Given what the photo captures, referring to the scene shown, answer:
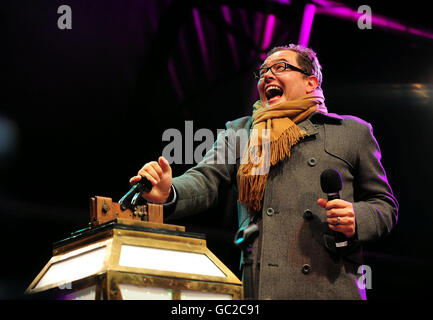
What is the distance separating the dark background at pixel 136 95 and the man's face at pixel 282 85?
2.27 m

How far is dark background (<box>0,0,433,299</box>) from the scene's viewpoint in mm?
4727

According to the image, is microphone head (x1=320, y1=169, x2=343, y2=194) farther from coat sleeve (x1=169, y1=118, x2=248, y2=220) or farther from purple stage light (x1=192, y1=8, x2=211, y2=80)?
purple stage light (x1=192, y1=8, x2=211, y2=80)

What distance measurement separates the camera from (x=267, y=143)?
2.42 m

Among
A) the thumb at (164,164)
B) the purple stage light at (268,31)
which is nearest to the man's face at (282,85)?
the thumb at (164,164)

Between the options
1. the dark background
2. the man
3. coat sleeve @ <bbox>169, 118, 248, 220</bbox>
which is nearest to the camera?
the man

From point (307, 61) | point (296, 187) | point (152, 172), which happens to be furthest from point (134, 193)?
point (307, 61)

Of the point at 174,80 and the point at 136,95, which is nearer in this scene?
the point at 136,95

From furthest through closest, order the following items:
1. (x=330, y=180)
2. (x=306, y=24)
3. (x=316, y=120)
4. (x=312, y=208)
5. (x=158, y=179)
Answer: (x=306, y=24) → (x=316, y=120) → (x=312, y=208) → (x=158, y=179) → (x=330, y=180)

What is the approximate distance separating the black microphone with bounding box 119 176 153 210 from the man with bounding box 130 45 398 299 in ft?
0.08

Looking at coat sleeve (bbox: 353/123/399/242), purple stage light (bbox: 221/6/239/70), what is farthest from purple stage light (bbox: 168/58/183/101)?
coat sleeve (bbox: 353/123/399/242)

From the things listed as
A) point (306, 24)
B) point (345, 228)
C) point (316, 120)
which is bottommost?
Result: point (345, 228)

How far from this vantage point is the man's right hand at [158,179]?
2150 millimetres

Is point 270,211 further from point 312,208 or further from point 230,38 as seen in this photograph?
point 230,38

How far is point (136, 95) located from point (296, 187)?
3.13m
